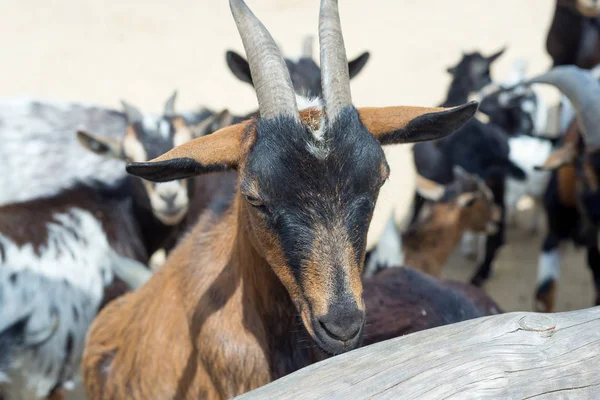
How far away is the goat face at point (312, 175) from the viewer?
2320mm

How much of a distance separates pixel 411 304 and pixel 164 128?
2.57 meters

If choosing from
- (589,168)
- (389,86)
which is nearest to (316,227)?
(589,168)

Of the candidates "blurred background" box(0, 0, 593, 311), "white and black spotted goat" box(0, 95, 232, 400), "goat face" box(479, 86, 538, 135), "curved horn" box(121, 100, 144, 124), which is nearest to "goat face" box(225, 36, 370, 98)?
"white and black spotted goat" box(0, 95, 232, 400)

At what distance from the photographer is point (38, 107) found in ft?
19.3

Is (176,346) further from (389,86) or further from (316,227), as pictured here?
(389,86)

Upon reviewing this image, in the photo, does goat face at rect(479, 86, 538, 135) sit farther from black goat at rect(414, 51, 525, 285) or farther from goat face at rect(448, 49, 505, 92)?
black goat at rect(414, 51, 525, 285)

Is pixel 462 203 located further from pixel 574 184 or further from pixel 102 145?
pixel 102 145

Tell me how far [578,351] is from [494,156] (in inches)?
172

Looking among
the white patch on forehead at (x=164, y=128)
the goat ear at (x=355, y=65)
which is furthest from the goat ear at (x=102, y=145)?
the goat ear at (x=355, y=65)

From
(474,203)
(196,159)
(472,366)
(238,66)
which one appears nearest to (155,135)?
(238,66)

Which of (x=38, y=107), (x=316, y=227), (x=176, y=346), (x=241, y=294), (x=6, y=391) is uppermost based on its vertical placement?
(x=38, y=107)

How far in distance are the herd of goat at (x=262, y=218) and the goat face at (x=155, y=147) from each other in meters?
0.02

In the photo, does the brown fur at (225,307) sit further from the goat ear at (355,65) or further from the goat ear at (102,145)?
the goat ear at (102,145)

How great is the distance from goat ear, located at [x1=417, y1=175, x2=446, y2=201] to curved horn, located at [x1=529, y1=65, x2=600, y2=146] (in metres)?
1.41
